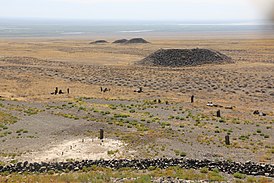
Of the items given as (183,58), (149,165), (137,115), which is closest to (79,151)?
(149,165)

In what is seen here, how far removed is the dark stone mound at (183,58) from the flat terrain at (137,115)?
396 inches

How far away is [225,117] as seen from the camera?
34.2 meters

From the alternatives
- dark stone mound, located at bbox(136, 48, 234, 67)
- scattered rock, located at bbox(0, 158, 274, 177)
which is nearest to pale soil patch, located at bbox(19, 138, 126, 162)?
scattered rock, located at bbox(0, 158, 274, 177)

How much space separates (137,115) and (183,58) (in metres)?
45.7

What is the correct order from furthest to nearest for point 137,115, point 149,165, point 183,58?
point 183,58
point 137,115
point 149,165

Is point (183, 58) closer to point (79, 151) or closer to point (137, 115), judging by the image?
point (137, 115)

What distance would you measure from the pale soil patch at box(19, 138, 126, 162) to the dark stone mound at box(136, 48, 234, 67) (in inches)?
2063

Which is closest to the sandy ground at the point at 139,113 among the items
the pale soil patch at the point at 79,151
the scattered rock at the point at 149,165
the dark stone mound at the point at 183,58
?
the pale soil patch at the point at 79,151

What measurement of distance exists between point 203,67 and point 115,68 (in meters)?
19.4

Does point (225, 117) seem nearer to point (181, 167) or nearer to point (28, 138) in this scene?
point (181, 167)

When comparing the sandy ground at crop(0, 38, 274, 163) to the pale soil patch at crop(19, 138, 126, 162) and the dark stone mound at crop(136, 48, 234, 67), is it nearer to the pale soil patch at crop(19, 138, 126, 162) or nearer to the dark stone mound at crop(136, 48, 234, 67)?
the pale soil patch at crop(19, 138, 126, 162)

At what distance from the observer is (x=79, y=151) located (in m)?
23.9

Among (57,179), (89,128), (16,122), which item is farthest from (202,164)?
(16,122)

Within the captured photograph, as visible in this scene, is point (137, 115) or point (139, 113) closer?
point (137, 115)
